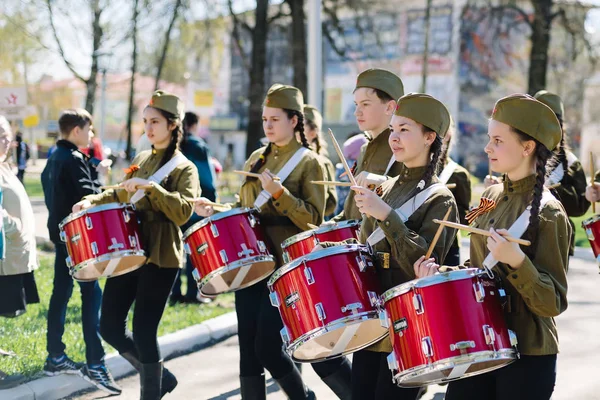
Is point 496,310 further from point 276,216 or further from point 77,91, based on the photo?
point 77,91

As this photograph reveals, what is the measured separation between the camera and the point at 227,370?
642 centimetres

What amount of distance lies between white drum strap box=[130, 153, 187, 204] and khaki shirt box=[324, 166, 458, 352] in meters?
1.60

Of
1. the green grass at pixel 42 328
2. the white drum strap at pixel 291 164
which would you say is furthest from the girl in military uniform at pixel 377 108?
the green grass at pixel 42 328

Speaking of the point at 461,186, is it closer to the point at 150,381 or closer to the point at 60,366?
the point at 150,381

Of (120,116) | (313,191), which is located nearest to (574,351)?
(313,191)

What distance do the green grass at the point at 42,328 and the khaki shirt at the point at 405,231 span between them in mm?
3170

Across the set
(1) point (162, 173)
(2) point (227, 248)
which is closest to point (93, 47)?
(1) point (162, 173)

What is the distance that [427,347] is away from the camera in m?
3.07

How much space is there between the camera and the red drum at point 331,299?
11.5 ft

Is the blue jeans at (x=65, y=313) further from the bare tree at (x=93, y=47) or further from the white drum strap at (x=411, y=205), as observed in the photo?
the bare tree at (x=93, y=47)

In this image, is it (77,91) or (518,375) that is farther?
(77,91)

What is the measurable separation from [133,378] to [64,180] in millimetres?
1641

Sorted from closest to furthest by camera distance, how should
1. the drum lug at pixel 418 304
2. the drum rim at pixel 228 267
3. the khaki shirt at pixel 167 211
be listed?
the drum lug at pixel 418 304 → the drum rim at pixel 228 267 → the khaki shirt at pixel 167 211

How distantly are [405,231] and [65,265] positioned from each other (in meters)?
3.38
